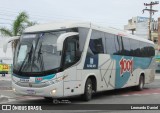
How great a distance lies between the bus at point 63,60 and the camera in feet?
46.3

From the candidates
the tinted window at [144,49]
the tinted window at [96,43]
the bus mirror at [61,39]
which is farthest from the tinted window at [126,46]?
the bus mirror at [61,39]

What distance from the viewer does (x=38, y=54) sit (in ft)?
47.4

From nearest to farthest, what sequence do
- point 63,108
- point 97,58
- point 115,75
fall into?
point 63,108 < point 97,58 < point 115,75

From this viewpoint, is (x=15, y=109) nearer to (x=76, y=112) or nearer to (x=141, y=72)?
(x=76, y=112)

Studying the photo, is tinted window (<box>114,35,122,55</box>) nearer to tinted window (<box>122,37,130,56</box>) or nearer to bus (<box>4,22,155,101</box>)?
tinted window (<box>122,37,130,56</box>)

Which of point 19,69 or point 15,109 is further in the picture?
point 19,69

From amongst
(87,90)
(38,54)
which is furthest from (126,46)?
(38,54)

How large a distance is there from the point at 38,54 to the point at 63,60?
3.21 ft

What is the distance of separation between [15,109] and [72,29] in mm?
4063

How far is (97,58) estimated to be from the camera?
1684cm

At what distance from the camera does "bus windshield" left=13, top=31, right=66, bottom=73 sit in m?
14.2

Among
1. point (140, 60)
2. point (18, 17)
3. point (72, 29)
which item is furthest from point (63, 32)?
point (18, 17)

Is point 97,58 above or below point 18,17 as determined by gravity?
below

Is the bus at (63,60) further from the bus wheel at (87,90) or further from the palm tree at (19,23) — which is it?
the palm tree at (19,23)
